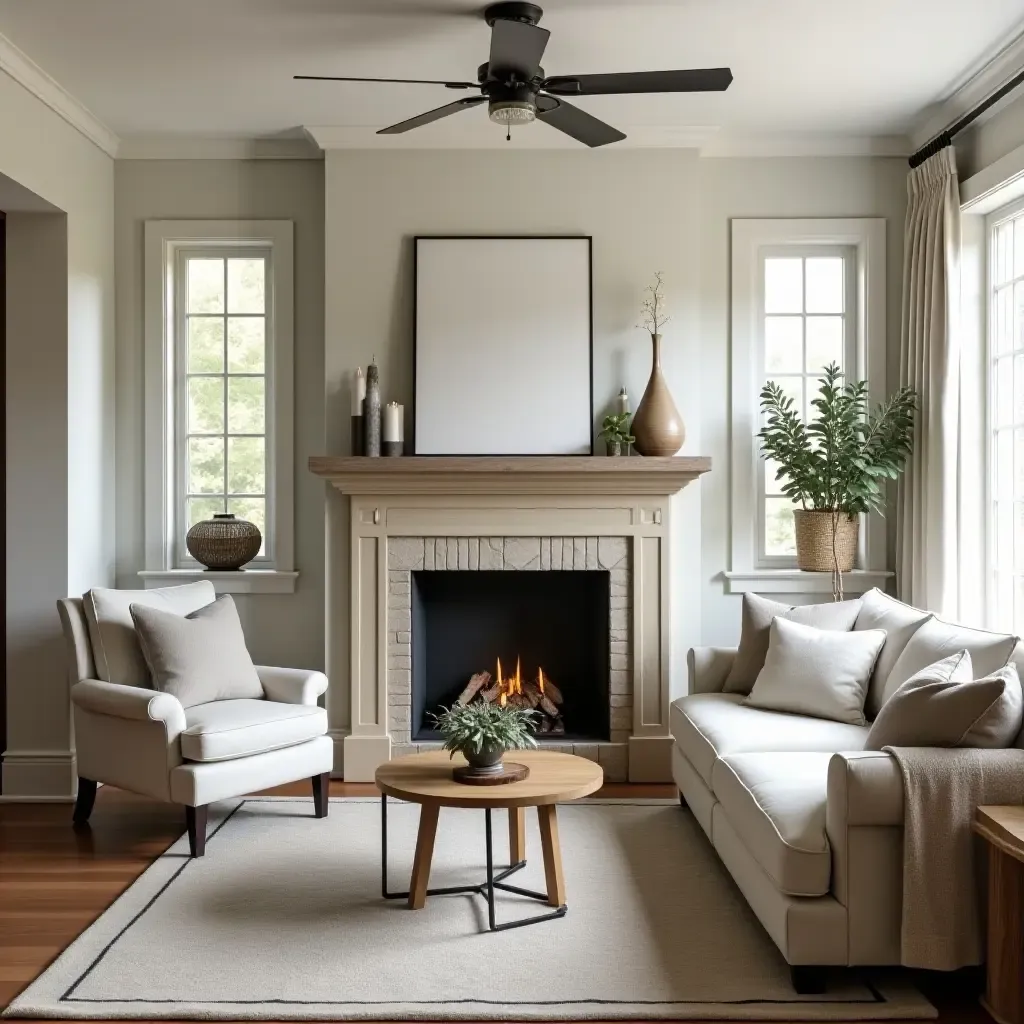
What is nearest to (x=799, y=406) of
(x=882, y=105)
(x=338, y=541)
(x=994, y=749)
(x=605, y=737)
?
(x=882, y=105)

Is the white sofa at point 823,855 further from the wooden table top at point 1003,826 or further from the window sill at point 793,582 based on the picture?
the window sill at point 793,582

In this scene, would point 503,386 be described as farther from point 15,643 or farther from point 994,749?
point 994,749

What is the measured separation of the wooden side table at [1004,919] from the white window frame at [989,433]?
85.8 inches

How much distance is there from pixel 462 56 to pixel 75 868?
3294mm

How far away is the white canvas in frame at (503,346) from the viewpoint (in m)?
4.83

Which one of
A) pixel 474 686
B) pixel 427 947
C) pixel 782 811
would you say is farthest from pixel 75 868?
pixel 782 811

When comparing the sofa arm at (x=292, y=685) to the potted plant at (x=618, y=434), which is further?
the potted plant at (x=618, y=434)

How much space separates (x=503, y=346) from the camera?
15.9 ft

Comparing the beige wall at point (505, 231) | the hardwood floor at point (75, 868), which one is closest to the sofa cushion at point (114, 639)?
the hardwood floor at point (75, 868)

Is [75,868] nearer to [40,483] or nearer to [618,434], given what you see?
[40,483]

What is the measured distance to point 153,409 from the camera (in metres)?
5.09

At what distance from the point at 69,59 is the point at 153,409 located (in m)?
1.63

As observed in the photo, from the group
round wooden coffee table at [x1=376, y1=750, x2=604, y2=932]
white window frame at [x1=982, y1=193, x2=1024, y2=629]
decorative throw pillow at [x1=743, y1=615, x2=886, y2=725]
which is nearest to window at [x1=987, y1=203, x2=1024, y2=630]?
white window frame at [x1=982, y1=193, x2=1024, y2=629]

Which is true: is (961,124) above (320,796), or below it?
above
